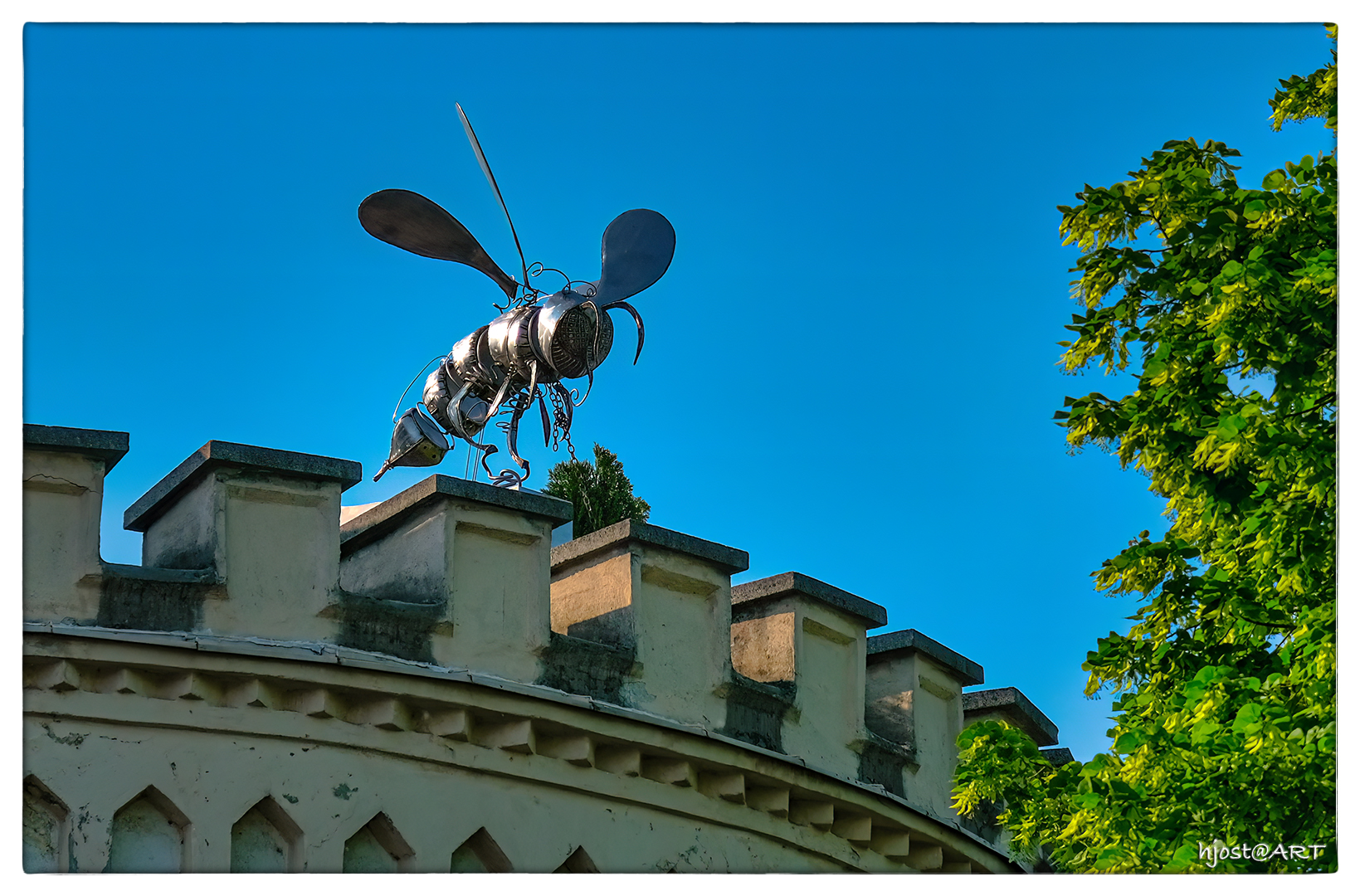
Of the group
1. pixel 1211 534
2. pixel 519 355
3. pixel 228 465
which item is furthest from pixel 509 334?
pixel 1211 534

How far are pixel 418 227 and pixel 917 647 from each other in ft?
9.88

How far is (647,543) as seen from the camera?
26.6ft

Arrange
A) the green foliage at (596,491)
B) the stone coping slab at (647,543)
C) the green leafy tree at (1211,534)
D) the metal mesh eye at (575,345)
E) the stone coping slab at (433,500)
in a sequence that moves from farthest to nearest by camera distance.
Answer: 1. the green foliage at (596,491)
2. the metal mesh eye at (575,345)
3. the stone coping slab at (647,543)
4. the stone coping slab at (433,500)
5. the green leafy tree at (1211,534)

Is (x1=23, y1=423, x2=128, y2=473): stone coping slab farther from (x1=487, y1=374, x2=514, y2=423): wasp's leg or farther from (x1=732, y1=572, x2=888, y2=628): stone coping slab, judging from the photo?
(x1=732, y1=572, x2=888, y2=628): stone coping slab

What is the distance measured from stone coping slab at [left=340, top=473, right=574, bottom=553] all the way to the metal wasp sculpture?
0.51 m

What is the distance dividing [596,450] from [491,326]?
1427 millimetres

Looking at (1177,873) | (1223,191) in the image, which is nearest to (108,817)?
(1177,873)

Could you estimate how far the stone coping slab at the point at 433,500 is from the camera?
769 centimetres

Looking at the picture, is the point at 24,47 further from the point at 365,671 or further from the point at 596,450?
the point at 596,450

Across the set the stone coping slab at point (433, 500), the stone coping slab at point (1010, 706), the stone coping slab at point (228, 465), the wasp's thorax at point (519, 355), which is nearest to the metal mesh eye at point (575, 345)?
the wasp's thorax at point (519, 355)

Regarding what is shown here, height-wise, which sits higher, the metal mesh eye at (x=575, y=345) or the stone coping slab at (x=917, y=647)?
the metal mesh eye at (x=575, y=345)

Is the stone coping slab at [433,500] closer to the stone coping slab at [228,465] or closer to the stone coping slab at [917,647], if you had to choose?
the stone coping slab at [228,465]

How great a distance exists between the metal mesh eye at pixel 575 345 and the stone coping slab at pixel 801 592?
1215 mm

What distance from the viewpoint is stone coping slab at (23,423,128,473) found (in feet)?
22.9
